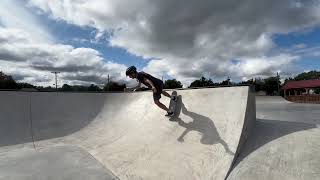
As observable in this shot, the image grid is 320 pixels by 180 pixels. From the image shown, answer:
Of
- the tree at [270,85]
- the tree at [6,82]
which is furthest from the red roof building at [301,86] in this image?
the tree at [6,82]

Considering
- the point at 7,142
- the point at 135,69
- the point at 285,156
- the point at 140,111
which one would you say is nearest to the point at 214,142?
the point at 285,156

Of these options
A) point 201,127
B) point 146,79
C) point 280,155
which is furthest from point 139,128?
point 280,155

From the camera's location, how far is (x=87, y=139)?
8.09 meters

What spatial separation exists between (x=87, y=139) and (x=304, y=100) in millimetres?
31097

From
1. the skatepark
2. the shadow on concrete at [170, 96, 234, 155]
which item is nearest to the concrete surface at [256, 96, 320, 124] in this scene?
the skatepark

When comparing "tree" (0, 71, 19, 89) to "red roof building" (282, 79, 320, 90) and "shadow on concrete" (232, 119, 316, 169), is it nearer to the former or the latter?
"red roof building" (282, 79, 320, 90)

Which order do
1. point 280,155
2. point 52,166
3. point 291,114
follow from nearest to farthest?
point 280,155, point 52,166, point 291,114

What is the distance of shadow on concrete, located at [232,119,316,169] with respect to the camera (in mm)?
5148

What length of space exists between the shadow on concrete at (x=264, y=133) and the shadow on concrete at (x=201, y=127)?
0.35 m

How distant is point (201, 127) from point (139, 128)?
6.94ft

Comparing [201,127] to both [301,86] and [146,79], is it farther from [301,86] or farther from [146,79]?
[301,86]

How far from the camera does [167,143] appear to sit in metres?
6.07

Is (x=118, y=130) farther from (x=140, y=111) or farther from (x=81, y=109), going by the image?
(x=81, y=109)

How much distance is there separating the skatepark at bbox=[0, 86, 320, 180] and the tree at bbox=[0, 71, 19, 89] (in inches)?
1878
